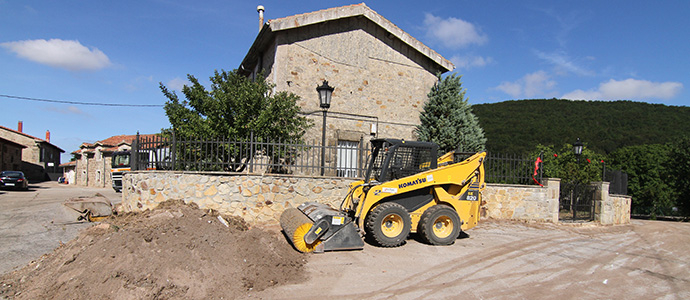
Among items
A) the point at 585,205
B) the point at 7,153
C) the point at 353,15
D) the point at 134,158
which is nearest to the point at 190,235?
the point at 134,158

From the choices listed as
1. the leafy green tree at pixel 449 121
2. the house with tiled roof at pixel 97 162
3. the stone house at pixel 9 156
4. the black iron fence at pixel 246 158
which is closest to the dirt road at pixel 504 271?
the black iron fence at pixel 246 158

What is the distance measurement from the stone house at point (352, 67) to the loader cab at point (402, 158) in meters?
4.37

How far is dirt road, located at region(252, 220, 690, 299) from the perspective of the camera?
523 centimetres

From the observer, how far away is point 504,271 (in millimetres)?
6227

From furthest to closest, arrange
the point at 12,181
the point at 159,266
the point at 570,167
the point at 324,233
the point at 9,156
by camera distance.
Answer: the point at 9,156, the point at 12,181, the point at 570,167, the point at 324,233, the point at 159,266

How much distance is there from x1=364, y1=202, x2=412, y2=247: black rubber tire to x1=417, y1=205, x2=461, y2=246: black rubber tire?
40 centimetres

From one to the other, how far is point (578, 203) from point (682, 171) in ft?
49.4

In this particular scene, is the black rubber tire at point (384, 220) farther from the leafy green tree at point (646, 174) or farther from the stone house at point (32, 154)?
the stone house at point (32, 154)

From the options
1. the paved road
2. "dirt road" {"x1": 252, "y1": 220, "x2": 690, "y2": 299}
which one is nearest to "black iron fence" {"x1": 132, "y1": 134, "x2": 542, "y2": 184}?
the paved road

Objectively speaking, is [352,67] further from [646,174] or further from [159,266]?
[646,174]

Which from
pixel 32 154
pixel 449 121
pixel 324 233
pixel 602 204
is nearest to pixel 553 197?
pixel 602 204

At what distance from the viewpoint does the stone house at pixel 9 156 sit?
3312 cm

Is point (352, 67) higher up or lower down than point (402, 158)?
higher up

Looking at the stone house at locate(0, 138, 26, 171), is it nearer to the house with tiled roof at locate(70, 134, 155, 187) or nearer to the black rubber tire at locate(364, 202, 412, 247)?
the house with tiled roof at locate(70, 134, 155, 187)
